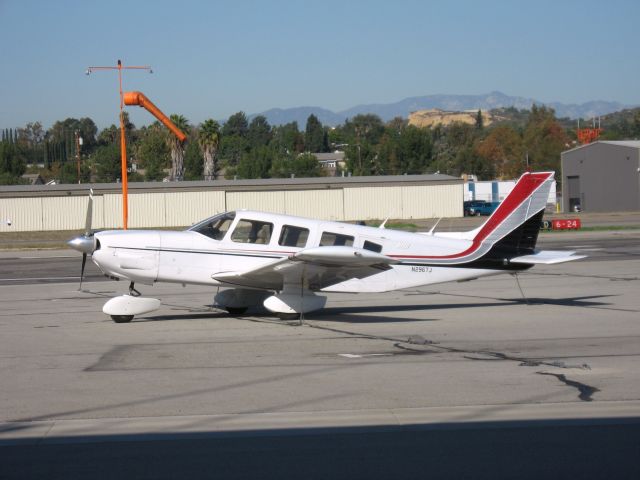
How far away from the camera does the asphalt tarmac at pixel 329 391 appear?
20.5 feet

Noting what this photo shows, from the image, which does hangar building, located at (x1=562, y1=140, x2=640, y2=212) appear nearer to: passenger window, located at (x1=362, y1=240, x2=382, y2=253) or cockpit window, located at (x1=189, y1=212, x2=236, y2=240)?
passenger window, located at (x1=362, y1=240, x2=382, y2=253)

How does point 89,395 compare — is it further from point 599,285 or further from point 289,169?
point 289,169

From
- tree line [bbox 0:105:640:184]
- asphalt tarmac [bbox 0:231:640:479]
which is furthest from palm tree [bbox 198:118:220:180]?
asphalt tarmac [bbox 0:231:640:479]

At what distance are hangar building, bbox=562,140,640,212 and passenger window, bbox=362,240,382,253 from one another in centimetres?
5770

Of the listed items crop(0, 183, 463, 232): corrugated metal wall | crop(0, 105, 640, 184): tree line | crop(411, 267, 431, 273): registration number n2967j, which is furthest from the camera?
crop(0, 105, 640, 184): tree line

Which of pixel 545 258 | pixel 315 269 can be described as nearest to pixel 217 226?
pixel 315 269

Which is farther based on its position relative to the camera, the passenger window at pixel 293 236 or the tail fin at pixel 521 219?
the tail fin at pixel 521 219

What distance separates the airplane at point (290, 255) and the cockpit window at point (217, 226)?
18 mm

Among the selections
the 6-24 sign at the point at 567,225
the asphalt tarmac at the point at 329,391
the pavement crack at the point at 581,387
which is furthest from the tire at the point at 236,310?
the 6-24 sign at the point at 567,225

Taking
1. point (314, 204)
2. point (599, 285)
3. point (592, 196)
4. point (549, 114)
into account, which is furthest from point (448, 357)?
point (549, 114)

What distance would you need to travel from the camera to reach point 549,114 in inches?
5753

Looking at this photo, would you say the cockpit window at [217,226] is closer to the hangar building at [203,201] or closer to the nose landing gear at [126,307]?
the nose landing gear at [126,307]

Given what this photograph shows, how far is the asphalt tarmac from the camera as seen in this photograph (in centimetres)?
625

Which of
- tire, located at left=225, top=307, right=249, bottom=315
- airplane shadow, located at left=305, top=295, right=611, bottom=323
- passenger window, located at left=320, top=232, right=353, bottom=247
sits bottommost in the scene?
Answer: airplane shadow, located at left=305, top=295, right=611, bottom=323
